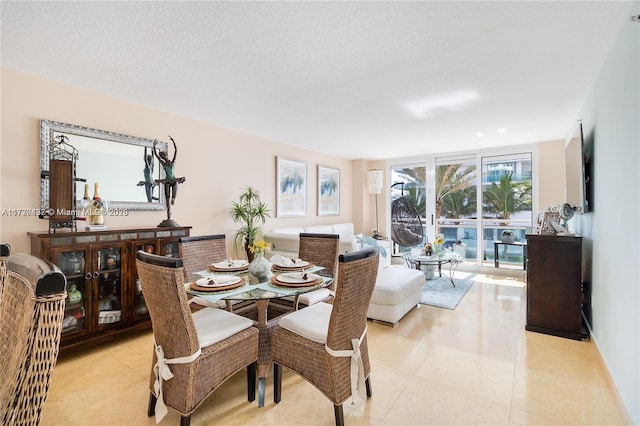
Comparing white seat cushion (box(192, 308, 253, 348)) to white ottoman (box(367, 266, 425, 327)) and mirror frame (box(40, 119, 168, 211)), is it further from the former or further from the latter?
mirror frame (box(40, 119, 168, 211))

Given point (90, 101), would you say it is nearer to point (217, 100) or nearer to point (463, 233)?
point (217, 100)

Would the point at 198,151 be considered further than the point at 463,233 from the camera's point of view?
No

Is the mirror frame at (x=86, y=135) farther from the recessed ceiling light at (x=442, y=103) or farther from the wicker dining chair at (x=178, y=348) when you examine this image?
the recessed ceiling light at (x=442, y=103)

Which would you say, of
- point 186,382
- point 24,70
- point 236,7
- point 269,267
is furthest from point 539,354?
point 24,70

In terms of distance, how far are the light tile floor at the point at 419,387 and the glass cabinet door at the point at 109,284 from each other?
0.99 feet

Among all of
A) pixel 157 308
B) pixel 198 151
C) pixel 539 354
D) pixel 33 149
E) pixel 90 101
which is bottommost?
pixel 539 354

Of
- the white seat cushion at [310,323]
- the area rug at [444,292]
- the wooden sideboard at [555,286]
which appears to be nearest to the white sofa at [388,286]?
the area rug at [444,292]

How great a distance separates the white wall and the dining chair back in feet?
9.48

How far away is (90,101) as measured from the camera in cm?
291

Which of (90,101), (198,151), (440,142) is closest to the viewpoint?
(90,101)

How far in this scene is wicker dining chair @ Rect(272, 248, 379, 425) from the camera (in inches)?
64.4

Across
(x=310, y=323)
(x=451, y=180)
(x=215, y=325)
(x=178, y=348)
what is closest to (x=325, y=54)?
(x=310, y=323)

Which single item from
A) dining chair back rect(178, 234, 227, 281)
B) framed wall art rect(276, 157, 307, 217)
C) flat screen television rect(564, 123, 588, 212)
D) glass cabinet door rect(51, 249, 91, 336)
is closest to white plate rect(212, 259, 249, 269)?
dining chair back rect(178, 234, 227, 281)

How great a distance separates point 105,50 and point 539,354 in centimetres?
419
